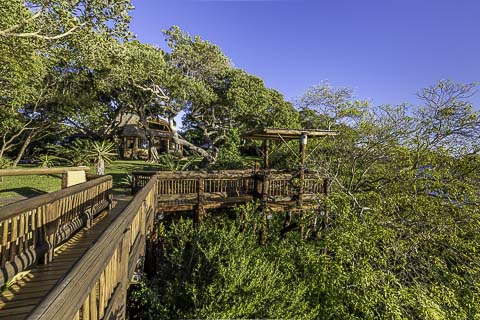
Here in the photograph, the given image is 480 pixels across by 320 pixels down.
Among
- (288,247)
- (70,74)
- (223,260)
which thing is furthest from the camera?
(70,74)

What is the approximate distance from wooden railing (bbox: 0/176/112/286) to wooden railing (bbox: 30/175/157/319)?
1.14 meters

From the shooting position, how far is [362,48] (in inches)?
498

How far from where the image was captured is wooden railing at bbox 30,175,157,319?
978 millimetres

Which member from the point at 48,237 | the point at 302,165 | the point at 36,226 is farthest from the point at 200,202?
the point at 36,226

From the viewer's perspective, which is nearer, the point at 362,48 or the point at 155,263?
the point at 155,263

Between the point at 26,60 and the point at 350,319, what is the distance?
38.1ft

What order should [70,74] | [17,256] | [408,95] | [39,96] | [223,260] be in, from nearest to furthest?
[17,256], [223,260], [408,95], [39,96], [70,74]

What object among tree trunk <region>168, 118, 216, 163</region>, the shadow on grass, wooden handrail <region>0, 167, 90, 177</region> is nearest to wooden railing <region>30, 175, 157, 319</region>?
wooden handrail <region>0, 167, 90, 177</region>

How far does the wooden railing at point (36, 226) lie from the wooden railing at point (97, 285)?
1.14m

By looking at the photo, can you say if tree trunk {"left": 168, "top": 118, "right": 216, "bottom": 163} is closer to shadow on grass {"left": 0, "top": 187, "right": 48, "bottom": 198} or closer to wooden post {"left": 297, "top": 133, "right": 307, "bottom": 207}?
A: shadow on grass {"left": 0, "top": 187, "right": 48, "bottom": 198}

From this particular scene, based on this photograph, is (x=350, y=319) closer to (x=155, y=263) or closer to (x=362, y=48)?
(x=155, y=263)

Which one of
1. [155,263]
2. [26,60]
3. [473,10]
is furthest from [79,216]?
[473,10]

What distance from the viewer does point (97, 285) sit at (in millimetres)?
1988

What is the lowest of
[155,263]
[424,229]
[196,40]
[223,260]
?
[155,263]
